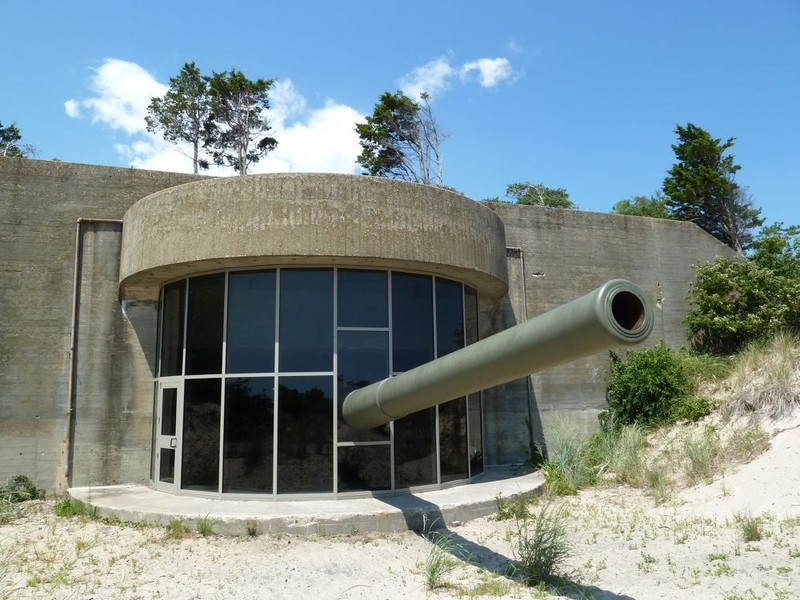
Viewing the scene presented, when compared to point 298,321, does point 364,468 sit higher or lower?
lower

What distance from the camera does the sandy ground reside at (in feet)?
20.1

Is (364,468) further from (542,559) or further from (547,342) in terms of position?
(547,342)

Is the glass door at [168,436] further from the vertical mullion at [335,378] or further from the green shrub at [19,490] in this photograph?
the vertical mullion at [335,378]

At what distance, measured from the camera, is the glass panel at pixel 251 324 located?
9.58m

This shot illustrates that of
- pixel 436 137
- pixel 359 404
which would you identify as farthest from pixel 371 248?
pixel 436 137

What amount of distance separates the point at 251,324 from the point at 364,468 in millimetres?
2843

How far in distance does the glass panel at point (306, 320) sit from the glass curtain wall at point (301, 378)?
2 cm

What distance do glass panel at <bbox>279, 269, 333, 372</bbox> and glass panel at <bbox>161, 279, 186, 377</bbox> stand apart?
2.09m

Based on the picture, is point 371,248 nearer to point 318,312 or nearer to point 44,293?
point 318,312

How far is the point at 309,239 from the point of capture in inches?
360

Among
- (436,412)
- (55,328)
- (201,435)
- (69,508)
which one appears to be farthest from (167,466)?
(436,412)

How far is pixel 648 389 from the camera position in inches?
524

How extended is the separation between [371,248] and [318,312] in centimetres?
133

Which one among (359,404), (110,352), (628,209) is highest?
(628,209)
